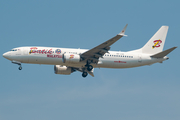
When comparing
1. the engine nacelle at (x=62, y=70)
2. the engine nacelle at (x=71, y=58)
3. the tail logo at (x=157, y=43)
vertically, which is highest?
the tail logo at (x=157, y=43)

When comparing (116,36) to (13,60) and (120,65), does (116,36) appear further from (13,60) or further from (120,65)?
(13,60)

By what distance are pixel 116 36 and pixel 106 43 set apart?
3460 mm

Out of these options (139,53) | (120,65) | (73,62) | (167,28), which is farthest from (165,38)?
(73,62)

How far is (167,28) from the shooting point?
56.7 m

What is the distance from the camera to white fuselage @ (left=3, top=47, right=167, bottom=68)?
161 ft

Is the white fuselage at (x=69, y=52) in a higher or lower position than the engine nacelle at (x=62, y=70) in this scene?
higher

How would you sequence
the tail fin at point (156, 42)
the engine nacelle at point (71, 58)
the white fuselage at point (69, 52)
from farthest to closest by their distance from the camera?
the tail fin at point (156, 42) → the white fuselage at point (69, 52) → the engine nacelle at point (71, 58)

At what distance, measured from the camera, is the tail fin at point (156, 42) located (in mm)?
54375

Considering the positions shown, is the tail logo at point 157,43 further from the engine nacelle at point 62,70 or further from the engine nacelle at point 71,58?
the engine nacelle at point 62,70

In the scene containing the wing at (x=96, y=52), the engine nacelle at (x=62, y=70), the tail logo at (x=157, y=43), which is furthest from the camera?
the engine nacelle at (x=62, y=70)

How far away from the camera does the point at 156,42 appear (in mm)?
55438

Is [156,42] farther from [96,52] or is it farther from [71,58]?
[71,58]

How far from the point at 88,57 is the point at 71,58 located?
114 inches

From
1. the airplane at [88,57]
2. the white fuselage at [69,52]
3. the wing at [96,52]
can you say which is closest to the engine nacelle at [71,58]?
the airplane at [88,57]
